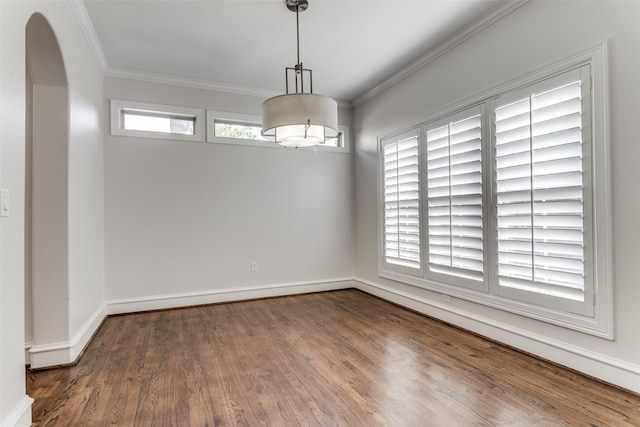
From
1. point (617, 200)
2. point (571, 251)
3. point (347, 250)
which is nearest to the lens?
point (617, 200)

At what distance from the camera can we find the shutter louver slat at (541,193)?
2408 mm

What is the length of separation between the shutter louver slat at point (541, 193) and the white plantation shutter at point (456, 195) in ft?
0.81

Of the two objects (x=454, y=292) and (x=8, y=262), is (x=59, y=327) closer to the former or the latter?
(x=8, y=262)

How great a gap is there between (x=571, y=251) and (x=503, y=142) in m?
1.03

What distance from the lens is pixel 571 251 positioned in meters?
2.42

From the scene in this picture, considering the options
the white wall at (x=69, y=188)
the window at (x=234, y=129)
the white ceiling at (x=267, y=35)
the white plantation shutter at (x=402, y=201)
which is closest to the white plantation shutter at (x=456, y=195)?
the white plantation shutter at (x=402, y=201)

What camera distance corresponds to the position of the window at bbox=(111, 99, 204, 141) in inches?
161

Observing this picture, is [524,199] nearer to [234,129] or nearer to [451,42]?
[451,42]

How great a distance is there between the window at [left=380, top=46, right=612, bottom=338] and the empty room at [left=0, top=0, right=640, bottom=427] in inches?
0.7

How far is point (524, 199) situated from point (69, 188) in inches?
143

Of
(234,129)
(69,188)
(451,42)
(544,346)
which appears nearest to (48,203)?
(69,188)

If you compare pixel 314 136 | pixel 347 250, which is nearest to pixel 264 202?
pixel 347 250

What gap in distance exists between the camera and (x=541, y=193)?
2602 mm

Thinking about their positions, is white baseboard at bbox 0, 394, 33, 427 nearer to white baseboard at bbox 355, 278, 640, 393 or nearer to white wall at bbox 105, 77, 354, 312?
white wall at bbox 105, 77, 354, 312
